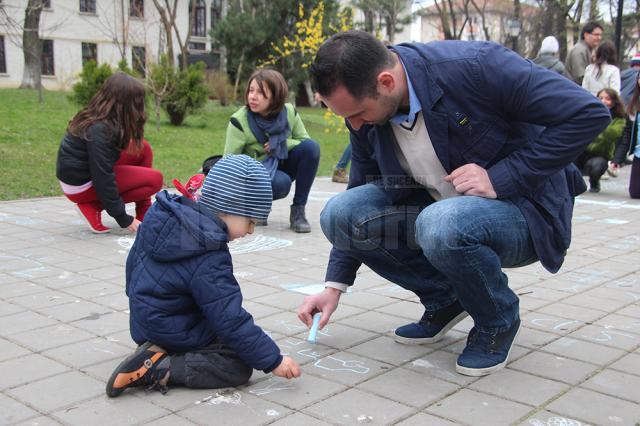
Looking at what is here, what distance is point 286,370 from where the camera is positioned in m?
2.44


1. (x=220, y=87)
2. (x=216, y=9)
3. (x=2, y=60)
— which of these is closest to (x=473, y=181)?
(x=220, y=87)

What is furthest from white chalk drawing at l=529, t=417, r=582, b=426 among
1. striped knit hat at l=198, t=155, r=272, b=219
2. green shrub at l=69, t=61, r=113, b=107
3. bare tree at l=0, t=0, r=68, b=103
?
bare tree at l=0, t=0, r=68, b=103

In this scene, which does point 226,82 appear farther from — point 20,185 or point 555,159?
point 555,159

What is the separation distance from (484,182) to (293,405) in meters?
1.05

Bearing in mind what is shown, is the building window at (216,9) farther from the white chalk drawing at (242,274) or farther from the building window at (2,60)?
the white chalk drawing at (242,274)

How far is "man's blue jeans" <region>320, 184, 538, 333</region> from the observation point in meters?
2.47

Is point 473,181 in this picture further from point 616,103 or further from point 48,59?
point 48,59

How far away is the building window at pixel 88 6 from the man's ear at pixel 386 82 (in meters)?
32.8

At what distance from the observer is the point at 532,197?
2.60 m

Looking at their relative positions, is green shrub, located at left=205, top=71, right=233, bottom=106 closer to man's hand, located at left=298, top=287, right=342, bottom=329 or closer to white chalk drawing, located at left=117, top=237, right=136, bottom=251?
white chalk drawing, located at left=117, top=237, right=136, bottom=251

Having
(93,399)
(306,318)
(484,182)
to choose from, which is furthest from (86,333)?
(484,182)

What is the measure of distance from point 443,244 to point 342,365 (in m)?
0.67

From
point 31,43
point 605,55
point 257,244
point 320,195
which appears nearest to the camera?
point 257,244

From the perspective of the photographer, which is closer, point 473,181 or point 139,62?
point 473,181
